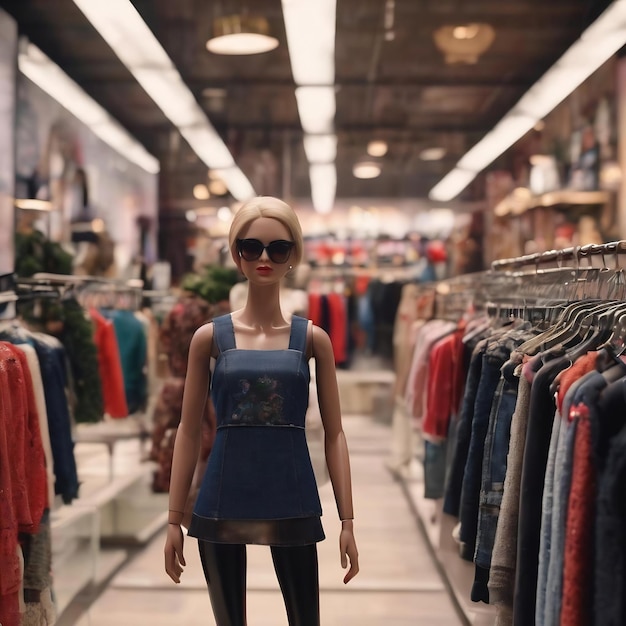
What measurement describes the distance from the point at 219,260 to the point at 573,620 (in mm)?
3116

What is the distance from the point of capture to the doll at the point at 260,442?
1946 mm

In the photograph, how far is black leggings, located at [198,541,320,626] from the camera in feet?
6.51

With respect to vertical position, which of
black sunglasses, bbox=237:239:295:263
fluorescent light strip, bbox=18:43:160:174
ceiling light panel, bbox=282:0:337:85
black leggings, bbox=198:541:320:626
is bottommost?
black leggings, bbox=198:541:320:626

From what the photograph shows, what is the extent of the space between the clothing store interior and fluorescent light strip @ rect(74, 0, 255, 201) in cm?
2

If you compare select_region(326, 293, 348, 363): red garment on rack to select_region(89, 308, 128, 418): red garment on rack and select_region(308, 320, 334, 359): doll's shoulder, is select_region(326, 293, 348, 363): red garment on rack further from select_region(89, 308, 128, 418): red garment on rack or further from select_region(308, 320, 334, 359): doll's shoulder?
select_region(308, 320, 334, 359): doll's shoulder

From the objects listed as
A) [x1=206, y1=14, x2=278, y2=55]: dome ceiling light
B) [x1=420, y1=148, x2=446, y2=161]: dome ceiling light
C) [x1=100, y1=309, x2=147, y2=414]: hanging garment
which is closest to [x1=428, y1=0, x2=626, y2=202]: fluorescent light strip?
[x1=420, y1=148, x2=446, y2=161]: dome ceiling light

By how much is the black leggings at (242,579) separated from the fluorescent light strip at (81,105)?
3.09 meters

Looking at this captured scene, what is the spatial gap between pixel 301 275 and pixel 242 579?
2888 millimetres

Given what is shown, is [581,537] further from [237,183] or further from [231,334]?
[237,183]

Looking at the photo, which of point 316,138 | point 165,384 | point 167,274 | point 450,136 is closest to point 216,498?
point 165,384

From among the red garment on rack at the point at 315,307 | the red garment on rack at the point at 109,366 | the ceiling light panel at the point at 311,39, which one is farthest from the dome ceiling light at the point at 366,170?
the red garment on rack at the point at 109,366

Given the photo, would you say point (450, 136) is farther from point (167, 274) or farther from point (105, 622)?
point (105, 622)

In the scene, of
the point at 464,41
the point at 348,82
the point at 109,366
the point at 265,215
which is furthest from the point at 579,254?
the point at 109,366

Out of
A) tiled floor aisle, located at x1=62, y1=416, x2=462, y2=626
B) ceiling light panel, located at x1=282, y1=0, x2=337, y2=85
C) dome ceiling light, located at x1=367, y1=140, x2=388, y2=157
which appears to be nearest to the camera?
tiled floor aisle, located at x1=62, y1=416, x2=462, y2=626
